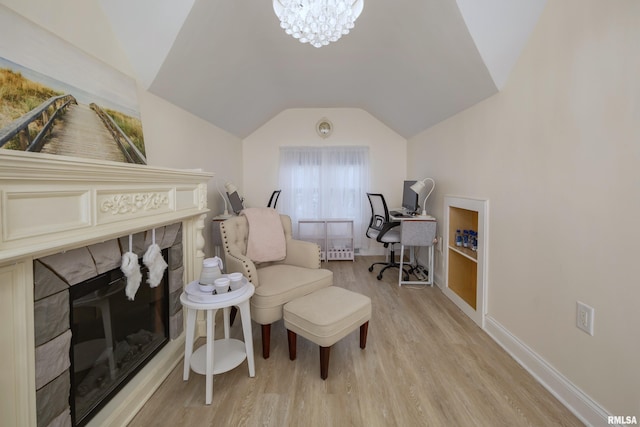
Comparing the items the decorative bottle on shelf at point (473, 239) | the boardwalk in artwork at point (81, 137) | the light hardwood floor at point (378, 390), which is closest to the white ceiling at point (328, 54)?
the boardwalk in artwork at point (81, 137)

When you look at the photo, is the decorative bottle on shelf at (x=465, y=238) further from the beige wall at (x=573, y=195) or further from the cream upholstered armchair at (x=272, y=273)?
the cream upholstered armchair at (x=272, y=273)

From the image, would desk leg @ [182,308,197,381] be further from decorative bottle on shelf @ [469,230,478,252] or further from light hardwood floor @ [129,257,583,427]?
decorative bottle on shelf @ [469,230,478,252]

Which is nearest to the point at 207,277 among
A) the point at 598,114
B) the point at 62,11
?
the point at 62,11

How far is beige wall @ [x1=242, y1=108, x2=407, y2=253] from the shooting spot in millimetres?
4555

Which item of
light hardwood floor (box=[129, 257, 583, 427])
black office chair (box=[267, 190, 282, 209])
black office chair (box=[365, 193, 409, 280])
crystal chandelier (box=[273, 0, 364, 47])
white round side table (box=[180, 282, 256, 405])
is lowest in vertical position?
light hardwood floor (box=[129, 257, 583, 427])

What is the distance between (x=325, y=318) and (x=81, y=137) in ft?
5.49

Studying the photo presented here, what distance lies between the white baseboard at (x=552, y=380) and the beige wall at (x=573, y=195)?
4 cm

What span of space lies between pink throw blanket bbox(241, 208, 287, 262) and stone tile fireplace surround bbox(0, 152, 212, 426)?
3.23 feet

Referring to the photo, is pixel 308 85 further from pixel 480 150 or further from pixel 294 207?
pixel 480 150

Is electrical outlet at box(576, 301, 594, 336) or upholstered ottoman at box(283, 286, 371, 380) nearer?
electrical outlet at box(576, 301, 594, 336)

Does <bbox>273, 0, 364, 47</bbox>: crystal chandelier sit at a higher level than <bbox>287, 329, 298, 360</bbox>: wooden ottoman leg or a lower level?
higher

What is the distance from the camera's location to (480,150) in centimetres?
237

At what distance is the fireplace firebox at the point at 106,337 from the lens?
1.15m

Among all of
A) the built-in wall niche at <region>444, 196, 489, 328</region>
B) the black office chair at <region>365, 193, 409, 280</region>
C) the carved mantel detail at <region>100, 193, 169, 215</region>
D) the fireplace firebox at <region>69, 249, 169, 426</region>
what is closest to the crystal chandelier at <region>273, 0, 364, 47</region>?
the carved mantel detail at <region>100, 193, 169, 215</region>
